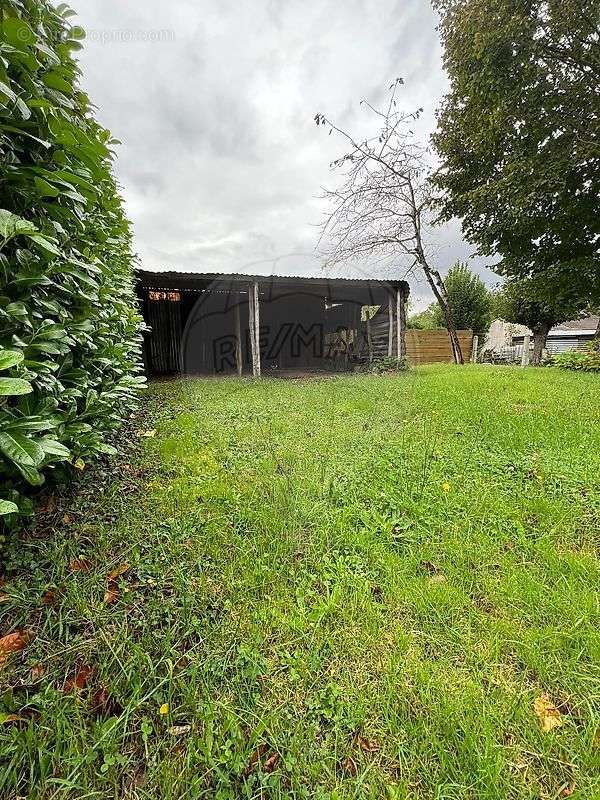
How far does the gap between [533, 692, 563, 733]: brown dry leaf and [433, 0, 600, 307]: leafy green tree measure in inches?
296

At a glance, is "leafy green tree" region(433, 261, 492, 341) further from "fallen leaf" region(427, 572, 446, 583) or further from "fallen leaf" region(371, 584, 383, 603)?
"fallen leaf" region(371, 584, 383, 603)

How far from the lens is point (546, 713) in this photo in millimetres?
1127

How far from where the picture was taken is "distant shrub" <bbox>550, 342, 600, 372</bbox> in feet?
27.5

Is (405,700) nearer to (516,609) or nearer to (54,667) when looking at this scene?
(516,609)

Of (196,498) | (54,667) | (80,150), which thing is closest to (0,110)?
(80,150)

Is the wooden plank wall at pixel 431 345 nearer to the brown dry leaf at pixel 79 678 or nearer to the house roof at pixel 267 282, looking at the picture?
the house roof at pixel 267 282

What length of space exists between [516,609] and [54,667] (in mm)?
1749

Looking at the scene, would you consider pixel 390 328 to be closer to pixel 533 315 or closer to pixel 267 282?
pixel 267 282

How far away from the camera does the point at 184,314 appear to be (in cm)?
1090

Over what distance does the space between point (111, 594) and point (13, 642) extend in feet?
1.07

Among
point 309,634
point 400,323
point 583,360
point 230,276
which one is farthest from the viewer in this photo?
point 400,323

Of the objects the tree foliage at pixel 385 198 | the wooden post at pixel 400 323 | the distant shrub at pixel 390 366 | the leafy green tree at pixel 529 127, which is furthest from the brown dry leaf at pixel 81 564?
the tree foliage at pixel 385 198

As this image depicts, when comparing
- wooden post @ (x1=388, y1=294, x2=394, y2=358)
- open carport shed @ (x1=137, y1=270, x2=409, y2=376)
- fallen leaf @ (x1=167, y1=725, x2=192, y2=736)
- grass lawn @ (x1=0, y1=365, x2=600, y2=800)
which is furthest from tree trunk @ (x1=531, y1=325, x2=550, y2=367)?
fallen leaf @ (x1=167, y1=725, x2=192, y2=736)

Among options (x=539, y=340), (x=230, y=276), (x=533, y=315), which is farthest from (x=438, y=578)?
(x=533, y=315)
